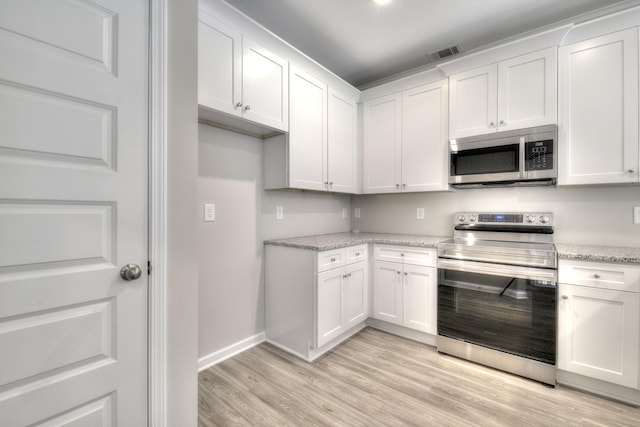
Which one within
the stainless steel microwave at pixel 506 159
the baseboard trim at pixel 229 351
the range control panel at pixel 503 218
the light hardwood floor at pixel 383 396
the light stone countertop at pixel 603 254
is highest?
the stainless steel microwave at pixel 506 159

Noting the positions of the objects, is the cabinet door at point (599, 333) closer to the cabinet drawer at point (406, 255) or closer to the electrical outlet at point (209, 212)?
the cabinet drawer at point (406, 255)

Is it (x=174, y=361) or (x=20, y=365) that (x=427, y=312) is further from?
(x=20, y=365)

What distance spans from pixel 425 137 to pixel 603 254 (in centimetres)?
160

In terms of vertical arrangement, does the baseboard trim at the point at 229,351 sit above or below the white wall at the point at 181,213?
below

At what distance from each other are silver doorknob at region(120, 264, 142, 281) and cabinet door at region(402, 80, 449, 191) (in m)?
2.43

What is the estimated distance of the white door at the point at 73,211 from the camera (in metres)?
0.92

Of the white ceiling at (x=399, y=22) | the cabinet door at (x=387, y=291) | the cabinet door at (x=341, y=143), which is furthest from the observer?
the cabinet door at (x=341, y=143)

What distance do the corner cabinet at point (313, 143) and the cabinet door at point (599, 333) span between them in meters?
2.02

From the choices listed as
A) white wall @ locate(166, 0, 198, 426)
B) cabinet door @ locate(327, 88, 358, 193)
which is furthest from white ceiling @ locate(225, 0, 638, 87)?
white wall @ locate(166, 0, 198, 426)

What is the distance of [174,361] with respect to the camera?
4.14ft

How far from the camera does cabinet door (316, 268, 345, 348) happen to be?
220cm

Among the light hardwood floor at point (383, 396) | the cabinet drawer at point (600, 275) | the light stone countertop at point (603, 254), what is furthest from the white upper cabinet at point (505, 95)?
the light hardwood floor at point (383, 396)

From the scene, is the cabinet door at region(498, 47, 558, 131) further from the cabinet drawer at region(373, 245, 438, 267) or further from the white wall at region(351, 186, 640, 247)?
the cabinet drawer at region(373, 245, 438, 267)

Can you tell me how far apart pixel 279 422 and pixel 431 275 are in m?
1.61
